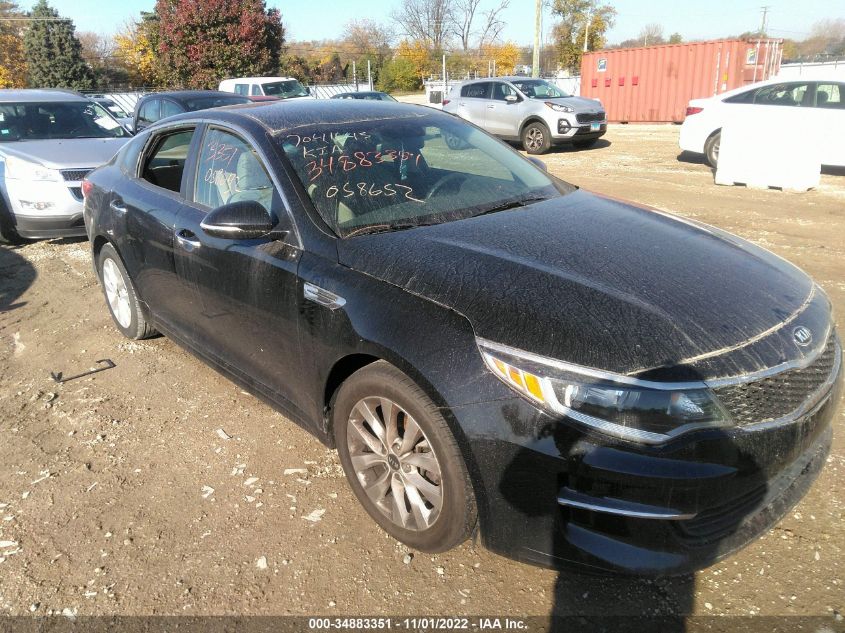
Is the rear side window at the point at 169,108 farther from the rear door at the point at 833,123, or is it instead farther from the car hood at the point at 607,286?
the rear door at the point at 833,123

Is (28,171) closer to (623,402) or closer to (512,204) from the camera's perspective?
(512,204)

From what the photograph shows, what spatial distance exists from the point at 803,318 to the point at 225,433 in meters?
2.85

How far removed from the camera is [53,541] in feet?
9.23

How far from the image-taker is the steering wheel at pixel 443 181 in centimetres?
321

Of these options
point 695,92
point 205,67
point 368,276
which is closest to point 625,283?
point 368,276

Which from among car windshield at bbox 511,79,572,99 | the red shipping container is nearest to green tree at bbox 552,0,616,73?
the red shipping container

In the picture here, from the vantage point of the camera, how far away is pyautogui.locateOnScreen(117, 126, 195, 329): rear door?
3789mm

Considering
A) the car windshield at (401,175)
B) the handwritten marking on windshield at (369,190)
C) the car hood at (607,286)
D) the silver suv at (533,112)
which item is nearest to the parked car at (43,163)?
the car windshield at (401,175)

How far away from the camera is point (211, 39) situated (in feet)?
89.2

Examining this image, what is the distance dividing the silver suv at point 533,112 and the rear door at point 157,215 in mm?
10751

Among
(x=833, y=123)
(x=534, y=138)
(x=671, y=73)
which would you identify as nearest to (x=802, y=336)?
(x=833, y=123)

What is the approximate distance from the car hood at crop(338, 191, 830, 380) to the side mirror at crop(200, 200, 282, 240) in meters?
A: 0.43

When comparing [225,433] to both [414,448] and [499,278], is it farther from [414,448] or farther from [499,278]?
[499,278]

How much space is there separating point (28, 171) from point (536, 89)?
11445mm
